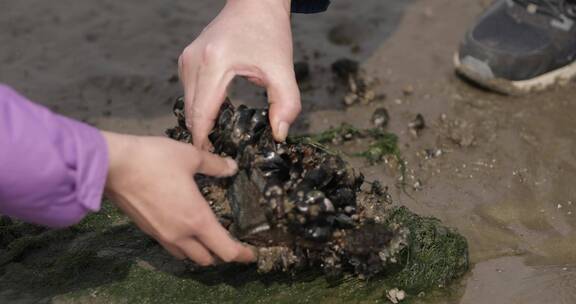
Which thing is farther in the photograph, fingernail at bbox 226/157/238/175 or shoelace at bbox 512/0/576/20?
shoelace at bbox 512/0/576/20

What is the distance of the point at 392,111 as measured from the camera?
405 cm

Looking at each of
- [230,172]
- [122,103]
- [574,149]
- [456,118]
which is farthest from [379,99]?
[230,172]

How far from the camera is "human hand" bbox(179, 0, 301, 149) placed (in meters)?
2.64

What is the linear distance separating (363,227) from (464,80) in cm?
195

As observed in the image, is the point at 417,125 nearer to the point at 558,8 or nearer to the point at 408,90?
the point at 408,90

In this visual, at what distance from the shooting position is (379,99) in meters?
4.14

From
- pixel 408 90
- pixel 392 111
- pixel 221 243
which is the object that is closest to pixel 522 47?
pixel 408 90

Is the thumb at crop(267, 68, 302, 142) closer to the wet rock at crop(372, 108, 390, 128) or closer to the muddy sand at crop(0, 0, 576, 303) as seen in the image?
the muddy sand at crop(0, 0, 576, 303)

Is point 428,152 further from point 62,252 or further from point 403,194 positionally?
point 62,252

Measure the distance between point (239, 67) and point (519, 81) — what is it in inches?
82.8

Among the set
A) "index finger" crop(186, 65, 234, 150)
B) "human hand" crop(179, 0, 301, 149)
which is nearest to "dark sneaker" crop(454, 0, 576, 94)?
"human hand" crop(179, 0, 301, 149)

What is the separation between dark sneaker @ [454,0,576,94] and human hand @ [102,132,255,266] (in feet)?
7.51

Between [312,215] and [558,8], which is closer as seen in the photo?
[312,215]

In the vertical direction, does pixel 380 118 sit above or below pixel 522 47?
below
